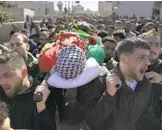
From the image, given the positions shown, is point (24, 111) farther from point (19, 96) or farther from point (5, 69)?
point (5, 69)

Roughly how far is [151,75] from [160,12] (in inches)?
1402

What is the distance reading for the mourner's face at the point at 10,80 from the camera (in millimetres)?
2840

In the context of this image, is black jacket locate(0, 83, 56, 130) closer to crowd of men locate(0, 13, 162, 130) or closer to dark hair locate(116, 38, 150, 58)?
crowd of men locate(0, 13, 162, 130)

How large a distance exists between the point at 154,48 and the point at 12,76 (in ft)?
5.90

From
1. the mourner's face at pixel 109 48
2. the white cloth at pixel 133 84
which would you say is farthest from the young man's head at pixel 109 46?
the white cloth at pixel 133 84

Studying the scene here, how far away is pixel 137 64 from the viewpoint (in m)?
2.90

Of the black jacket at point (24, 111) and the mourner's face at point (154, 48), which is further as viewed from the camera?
the mourner's face at point (154, 48)

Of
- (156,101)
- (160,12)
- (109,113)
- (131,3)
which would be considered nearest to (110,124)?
(109,113)

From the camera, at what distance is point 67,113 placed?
2.98m

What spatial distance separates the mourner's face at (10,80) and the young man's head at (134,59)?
2.51ft

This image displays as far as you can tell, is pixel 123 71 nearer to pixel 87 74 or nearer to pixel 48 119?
pixel 87 74

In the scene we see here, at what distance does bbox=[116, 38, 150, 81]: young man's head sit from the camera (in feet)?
9.50

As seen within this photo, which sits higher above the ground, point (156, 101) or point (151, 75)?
point (151, 75)

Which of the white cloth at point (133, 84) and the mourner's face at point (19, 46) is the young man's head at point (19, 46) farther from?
the white cloth at point (133, 84)
